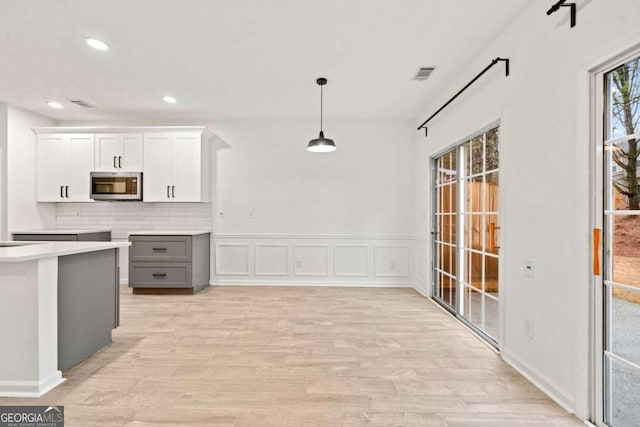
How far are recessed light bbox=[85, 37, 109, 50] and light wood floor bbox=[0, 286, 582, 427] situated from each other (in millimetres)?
2702

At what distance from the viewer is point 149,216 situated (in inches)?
215

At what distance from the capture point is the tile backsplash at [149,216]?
17.9ft

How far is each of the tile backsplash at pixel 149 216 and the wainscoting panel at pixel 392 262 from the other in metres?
2.85

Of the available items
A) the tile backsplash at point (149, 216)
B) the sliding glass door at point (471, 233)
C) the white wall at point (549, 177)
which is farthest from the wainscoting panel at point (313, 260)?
the white wall at point (549, 177)

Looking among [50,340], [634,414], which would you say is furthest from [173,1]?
[634,414]

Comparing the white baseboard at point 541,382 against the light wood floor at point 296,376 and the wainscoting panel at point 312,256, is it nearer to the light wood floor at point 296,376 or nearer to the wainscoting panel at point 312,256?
the light wood floor at point 296,376

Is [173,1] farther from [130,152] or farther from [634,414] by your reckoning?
[634,414]

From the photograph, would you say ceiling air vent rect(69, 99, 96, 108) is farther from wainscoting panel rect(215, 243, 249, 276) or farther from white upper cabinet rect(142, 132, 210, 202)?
wainscoting panel rect(215, 243, 249, 276)

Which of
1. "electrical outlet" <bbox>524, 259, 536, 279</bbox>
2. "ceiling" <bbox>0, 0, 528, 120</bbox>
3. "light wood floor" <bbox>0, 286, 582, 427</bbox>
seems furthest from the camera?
"ceiling" <bbox>0, 0, 528, 120</bbox>

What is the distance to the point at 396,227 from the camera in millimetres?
5410

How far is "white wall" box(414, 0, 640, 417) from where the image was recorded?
6.08 ft

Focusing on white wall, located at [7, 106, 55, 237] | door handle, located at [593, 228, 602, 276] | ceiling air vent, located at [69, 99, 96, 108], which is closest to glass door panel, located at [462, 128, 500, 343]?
door handle, located at [593, 228, 602, 276]

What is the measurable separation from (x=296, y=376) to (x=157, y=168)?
4.05m

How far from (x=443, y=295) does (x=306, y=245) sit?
2215 millimetres
